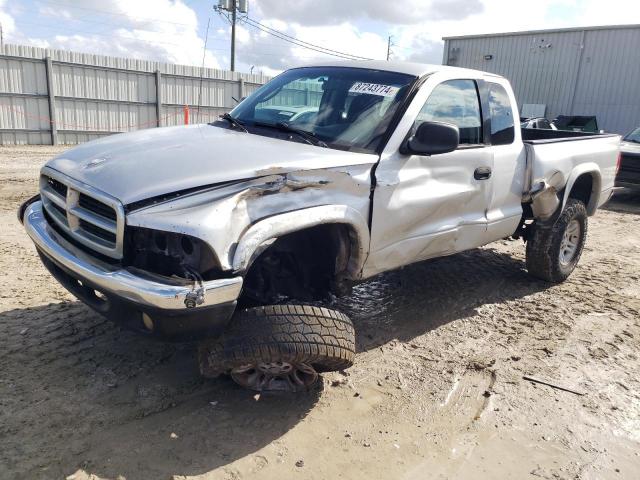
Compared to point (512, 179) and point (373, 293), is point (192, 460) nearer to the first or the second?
point (373, 293)

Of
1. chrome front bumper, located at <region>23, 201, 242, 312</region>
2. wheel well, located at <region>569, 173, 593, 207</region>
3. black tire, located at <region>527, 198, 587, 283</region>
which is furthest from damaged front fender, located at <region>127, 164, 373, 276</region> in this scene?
wheel well, located at <region>569, 173, 593, 207</region>

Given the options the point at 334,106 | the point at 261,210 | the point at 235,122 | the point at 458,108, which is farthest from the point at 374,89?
the point at 261,210

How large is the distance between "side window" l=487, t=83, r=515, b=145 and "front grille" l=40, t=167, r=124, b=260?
3.02 metres

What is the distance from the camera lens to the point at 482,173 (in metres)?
4.09

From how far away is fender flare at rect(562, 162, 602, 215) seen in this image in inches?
201

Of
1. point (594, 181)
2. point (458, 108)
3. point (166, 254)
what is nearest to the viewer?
point (166, 254)

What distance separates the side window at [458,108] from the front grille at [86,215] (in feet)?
6.86

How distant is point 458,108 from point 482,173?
1.73 ft

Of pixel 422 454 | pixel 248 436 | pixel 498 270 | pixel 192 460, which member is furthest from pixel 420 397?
pixel 498 270

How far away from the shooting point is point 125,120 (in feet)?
62.0

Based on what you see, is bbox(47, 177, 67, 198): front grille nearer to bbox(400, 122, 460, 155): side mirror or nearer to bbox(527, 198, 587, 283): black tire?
bbox(400, 122, 460, 155): side mirror

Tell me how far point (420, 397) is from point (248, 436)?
3.72ft

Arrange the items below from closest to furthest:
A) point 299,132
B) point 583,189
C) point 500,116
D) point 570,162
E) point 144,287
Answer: point 144,287 → point 299,132 → point 500,116 → point 570,162 → point 583,189

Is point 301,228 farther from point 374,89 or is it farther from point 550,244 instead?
point 550,244
